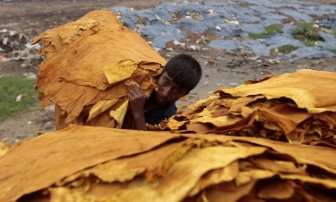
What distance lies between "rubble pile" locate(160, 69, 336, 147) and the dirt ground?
15.3ft

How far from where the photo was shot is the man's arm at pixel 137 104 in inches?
102

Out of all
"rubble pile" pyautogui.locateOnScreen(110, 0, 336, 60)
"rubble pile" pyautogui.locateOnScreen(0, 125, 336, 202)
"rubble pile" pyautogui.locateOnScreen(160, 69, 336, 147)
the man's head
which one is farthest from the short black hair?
"rubble pile" pyautogui.locateOnScreen(110, 0, 336, 60)

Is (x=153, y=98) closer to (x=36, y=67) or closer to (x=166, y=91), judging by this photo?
(x=166, y=91)

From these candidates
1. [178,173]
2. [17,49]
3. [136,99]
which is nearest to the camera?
[178,173]

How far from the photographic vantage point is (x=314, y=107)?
190 cm

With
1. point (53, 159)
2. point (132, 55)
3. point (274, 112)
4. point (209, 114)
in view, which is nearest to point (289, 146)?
point (274, 112)

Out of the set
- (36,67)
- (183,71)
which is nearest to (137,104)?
(183,71)

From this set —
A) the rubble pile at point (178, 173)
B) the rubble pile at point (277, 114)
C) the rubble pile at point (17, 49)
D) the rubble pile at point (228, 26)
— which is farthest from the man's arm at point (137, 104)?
the rubble pile at point (228, 26)

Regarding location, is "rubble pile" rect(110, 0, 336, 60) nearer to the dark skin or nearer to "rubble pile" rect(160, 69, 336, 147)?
the dark skin

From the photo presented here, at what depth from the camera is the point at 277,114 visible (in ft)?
6.20

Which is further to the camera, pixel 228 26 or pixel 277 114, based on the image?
pixel 228 26

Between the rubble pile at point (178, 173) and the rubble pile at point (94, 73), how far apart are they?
0.90m

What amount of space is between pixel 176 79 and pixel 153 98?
6.9 inches

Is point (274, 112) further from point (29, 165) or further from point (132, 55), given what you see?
point (132, 55)
